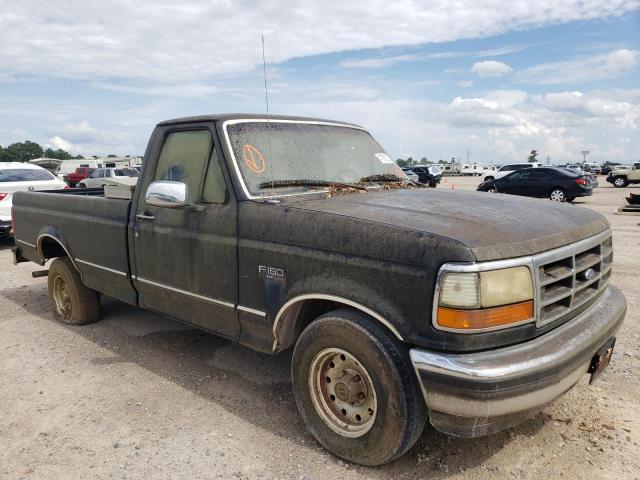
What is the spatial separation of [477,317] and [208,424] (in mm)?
1977

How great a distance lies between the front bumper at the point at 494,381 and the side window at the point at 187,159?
81.7 inches

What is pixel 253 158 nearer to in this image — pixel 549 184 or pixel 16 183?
pixel 16 183

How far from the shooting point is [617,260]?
7918mm

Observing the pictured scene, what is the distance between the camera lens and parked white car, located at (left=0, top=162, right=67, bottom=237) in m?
10.1

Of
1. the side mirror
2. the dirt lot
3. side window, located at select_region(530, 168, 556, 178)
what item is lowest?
the dirt lot

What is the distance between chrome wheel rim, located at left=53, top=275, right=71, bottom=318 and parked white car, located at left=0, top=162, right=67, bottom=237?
Result: 526 cm

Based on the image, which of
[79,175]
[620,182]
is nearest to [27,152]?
[79,175]

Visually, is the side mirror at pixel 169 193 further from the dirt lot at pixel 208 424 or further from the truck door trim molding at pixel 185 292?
the dirt lot at pixel 208 424

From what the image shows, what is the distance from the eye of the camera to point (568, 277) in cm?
271

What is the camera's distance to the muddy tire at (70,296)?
17.2 feet

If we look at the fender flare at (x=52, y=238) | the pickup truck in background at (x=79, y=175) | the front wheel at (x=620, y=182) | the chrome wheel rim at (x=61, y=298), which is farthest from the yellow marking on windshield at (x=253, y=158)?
the pickup truck in background at (x=79, y=175)

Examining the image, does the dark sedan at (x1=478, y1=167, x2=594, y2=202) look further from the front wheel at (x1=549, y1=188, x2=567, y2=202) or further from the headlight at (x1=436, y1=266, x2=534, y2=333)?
the headlight at (x1=436, y1=266, x2=534, y2=333)

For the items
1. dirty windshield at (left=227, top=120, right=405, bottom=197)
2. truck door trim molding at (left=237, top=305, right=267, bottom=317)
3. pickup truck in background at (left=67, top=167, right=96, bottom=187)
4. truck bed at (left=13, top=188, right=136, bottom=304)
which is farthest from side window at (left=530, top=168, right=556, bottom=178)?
pickup truck in background at (left=67, top=167, right=96, bottom=187)

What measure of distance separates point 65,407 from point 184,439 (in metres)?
1.07
